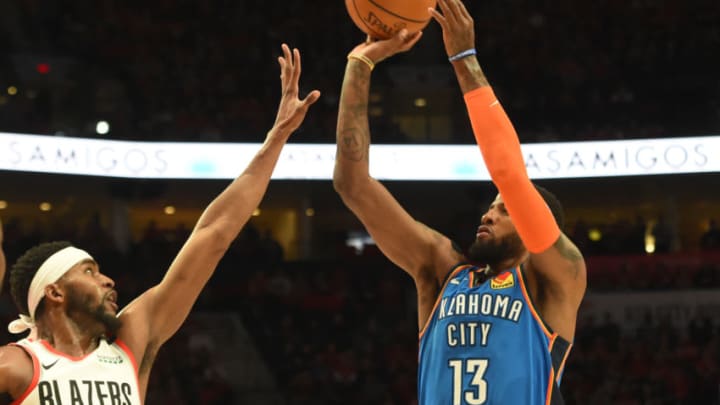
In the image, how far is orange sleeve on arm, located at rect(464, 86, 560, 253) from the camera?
3.10m

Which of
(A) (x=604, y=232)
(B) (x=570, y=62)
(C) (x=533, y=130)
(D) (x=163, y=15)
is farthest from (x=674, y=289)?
(D) (x=163, y=15)

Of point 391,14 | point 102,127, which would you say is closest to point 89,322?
point 391,14

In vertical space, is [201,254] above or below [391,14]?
below

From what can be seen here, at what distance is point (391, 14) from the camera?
3.67m

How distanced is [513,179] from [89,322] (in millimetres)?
1513

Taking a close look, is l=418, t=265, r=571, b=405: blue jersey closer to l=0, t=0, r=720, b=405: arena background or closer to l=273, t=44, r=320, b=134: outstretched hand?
l=273, t=44, r=320, b=134: outstretched hand

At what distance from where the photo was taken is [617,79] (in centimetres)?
1477

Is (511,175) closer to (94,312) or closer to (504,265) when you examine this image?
(504,265)

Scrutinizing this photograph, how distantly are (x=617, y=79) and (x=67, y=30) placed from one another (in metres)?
7.97

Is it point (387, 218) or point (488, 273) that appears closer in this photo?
point (488, 273)

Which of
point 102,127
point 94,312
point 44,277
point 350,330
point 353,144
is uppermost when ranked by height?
point 102,127

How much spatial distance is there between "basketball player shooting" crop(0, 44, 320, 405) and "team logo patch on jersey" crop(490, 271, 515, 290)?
3.20ft

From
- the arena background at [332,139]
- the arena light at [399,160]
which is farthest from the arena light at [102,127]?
the arena light at [399,160]

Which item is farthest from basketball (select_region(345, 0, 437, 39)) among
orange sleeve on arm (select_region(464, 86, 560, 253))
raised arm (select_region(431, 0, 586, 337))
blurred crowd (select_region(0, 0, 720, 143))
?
blurred crowd (select_region(0, 0, 720, 143))
